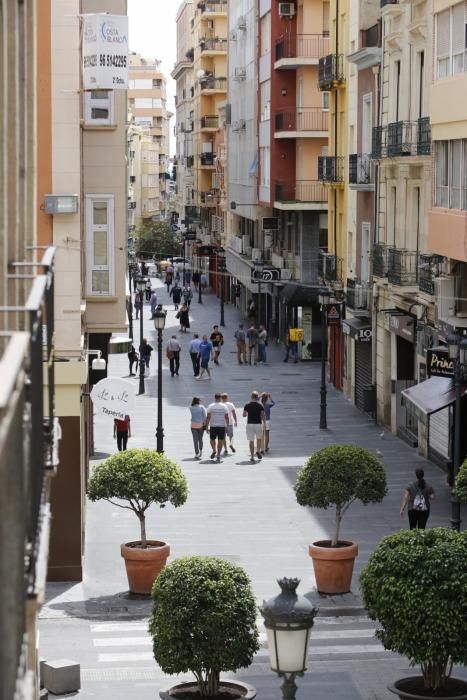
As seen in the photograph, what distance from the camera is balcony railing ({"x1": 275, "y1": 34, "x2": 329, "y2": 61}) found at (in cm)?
6000

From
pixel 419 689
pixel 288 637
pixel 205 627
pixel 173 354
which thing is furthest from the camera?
pixel 173 354

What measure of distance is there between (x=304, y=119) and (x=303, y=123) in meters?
0.16

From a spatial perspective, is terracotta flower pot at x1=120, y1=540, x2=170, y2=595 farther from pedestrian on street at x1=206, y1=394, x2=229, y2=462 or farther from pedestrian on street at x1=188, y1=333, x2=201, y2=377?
pedestrian on street at x1=188, y1=333, x2=201, y2=377

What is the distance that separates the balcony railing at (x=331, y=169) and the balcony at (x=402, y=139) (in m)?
9.00

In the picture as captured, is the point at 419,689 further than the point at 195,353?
No

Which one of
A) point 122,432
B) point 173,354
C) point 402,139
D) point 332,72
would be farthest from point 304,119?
point 122,432

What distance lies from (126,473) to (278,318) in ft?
147

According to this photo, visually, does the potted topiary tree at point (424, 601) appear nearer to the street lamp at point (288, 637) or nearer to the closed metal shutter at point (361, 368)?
the street lamp at point (288, 637)

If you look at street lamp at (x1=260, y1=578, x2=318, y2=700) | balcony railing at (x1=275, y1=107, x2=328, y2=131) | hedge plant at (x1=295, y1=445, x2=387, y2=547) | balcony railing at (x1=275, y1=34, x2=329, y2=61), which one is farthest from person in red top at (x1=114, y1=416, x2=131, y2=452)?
balcony railing at (x1=275, y1=34, x2=329, y2=61)

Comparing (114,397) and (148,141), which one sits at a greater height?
(148,141)

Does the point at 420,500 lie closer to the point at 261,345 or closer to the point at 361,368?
the point at 361,368

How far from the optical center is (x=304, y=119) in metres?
61.1

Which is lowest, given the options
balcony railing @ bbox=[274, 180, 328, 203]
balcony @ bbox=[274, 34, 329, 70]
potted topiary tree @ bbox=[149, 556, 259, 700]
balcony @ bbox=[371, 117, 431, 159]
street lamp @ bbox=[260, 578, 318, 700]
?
potted topiary tree @ bbox=[149, 556, 259, 700]

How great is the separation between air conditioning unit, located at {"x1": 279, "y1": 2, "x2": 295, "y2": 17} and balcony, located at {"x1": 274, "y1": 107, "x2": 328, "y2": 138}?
3746mm
